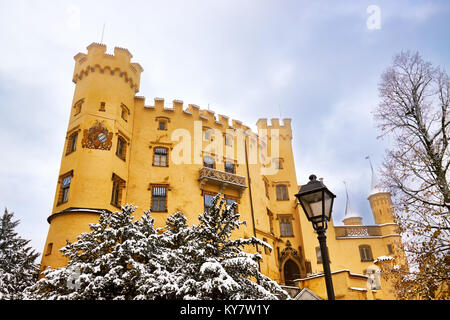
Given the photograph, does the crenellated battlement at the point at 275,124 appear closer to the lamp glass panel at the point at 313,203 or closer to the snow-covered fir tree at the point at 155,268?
the snow-covered fir tree at the point at 155,268

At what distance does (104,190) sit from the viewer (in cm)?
2312

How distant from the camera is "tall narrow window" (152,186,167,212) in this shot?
1005 inches

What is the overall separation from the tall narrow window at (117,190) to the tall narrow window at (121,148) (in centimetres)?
193

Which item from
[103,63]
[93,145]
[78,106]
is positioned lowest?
[93,145]

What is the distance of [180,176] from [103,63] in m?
11.1

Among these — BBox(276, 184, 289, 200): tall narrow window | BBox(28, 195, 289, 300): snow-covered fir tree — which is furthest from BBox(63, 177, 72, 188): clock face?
BBox(276, 184, 289, 200): tall narrow window

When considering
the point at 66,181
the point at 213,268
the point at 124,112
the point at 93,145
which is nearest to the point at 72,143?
the point at 93,145

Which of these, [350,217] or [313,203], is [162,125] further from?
[350,217]

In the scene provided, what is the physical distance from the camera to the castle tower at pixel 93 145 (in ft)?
70.4

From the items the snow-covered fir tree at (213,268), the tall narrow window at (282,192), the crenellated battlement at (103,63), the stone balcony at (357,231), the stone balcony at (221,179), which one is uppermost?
the crenellated battlement at (103,63)

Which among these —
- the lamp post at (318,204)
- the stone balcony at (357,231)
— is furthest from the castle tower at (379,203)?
the lamp post at (318,204)

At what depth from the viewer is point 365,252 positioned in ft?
114

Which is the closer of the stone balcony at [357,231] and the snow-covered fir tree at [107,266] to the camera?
the snow-covered fir tree at [107,266]

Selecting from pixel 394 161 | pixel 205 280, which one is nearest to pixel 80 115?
pixel 205 280
